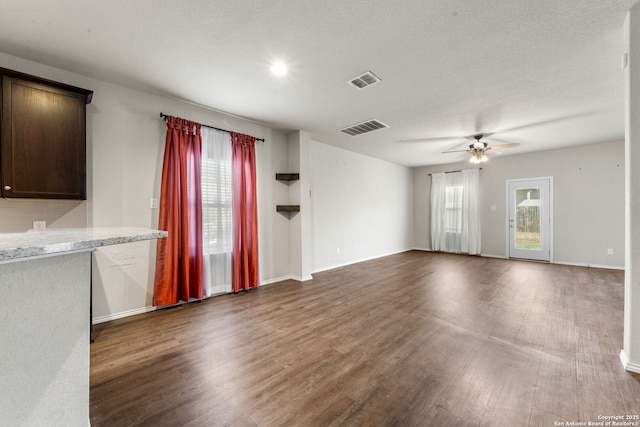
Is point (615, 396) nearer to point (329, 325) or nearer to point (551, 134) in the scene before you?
point (329, 325)

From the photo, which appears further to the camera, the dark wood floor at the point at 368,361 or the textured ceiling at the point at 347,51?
the textured ceiling at the point at 347,51

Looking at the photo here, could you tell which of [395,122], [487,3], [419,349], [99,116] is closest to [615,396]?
[419,349]

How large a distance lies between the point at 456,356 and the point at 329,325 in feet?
3.88

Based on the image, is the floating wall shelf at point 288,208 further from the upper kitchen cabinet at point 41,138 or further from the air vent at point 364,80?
the upper kitchen cabinet at point 41,138

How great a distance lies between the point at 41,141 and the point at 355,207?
5.11 meters

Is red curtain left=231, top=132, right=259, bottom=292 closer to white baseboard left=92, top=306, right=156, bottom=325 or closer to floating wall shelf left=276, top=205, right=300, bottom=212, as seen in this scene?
floating wall shelf left=276, top=205, right=300, bottom=212

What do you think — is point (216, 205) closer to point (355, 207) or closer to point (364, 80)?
point (364, 80)

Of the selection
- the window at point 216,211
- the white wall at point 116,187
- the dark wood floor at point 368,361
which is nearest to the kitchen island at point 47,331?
the dark wood floor at point 368,361

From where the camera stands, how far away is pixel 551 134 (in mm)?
4637

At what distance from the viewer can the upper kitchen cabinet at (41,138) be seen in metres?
2.11

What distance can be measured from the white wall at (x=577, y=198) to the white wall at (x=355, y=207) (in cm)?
236

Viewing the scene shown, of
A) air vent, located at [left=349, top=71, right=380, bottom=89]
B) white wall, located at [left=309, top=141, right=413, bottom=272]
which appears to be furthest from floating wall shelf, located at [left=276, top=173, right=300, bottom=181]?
air vent, located at [left=349, top=71, right=380, bottom=89]

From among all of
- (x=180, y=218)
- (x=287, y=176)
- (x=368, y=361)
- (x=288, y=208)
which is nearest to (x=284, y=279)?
(x=288, y=208)

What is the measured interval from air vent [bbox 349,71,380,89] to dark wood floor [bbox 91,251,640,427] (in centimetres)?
264
